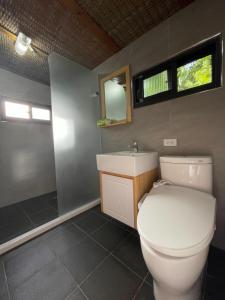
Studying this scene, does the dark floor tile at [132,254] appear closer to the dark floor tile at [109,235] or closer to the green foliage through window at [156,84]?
the dark floor tile at [109,235]

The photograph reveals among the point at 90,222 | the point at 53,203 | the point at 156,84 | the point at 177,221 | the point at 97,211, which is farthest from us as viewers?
the point at 53,203

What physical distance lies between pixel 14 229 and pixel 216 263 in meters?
1.94

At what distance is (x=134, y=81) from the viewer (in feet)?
5.21

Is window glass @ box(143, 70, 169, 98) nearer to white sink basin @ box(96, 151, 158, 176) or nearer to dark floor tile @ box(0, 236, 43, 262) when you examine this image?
white sink basin @ box(96, 151, 158, 176)

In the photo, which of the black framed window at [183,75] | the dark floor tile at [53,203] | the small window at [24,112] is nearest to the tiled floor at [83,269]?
the dark floor tile at [53,203]

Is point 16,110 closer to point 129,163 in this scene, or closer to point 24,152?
point 24,152

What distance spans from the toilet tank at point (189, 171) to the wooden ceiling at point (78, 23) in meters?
1.39

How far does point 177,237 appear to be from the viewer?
0.61 metres

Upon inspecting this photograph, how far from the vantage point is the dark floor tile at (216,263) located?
0.93 metres

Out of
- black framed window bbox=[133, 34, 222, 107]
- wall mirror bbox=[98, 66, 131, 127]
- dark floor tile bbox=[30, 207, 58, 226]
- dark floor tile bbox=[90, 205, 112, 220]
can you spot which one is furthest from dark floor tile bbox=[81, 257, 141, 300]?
black framed window bbox=[133, 34, 222, 107]

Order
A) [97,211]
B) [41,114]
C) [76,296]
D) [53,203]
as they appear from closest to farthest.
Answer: [76,296] → [97,211] → [53,203] → [41,114]

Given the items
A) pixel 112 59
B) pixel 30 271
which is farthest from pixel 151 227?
pixel 112 59

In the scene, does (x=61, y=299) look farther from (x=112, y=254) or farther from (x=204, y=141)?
(x=204, y=141)

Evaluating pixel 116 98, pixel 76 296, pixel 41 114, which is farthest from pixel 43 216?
pixel 116 98
